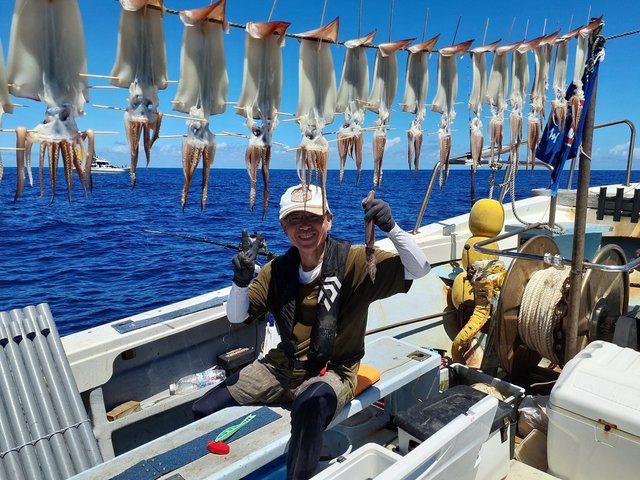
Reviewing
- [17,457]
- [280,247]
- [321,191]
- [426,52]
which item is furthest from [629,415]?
[280,247]

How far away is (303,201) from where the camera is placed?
3.39 meters

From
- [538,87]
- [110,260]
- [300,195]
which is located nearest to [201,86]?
[300,195]

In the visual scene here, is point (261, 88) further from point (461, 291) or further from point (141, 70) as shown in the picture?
point (461, 291)

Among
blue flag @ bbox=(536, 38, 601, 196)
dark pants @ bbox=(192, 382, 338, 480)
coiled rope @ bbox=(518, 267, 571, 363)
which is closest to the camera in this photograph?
dark pants @ bbox=(192, 382, 338, 480)

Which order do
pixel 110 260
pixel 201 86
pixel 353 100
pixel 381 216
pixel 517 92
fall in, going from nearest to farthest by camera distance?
pixel 201 86
pixel 381 216
pixel 353 100
pixel 517 92
pixel 110 260

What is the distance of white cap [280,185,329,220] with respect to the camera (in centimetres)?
339

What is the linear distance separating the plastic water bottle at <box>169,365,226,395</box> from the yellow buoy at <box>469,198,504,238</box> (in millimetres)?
3913

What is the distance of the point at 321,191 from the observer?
348 cm

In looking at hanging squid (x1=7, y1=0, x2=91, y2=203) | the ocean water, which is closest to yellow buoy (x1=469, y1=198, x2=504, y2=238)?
the ocean water

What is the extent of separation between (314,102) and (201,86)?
2.89 feet

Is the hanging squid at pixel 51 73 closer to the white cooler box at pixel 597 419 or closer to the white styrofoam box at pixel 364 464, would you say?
the white styrofoam box at pixel 364 464

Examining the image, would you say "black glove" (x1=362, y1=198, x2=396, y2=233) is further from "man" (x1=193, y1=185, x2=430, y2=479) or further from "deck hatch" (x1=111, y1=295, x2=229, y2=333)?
"deck hatch" (x1=111, y1=295, x2=229, y2=333)

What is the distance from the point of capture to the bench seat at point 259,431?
2793 mm

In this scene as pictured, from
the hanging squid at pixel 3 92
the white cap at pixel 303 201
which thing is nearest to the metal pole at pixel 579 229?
the white cap at pixel 303 201
